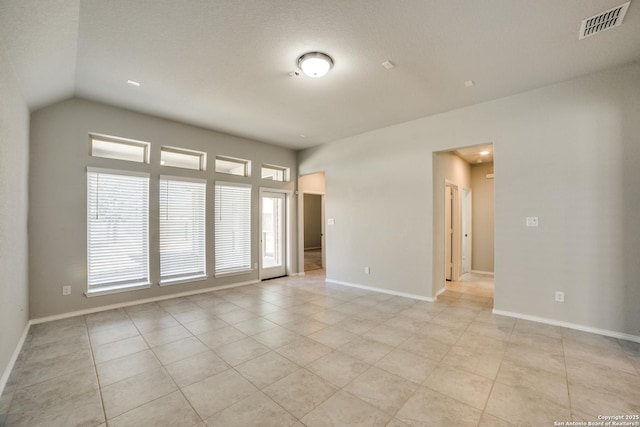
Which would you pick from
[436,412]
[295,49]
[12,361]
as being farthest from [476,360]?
[12,361]

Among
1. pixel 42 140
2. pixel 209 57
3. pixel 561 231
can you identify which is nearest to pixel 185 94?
pixel 209 57

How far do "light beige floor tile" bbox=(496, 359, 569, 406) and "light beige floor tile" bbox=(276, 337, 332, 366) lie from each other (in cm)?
158

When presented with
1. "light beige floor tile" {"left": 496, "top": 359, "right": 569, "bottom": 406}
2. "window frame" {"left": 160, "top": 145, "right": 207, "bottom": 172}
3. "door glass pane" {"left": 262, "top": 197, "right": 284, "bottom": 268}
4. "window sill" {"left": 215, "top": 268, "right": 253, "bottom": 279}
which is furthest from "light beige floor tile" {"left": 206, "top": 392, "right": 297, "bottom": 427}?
"door glass pane" {"left": 262, "top": 197, "right": 284, "bottom": 268}

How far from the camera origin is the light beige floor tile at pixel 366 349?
104 inches

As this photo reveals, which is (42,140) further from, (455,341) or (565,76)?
(565,76)

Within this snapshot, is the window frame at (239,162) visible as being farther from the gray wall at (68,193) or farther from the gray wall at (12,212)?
the gray wall at (12,212)

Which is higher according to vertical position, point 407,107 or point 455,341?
point 407,107

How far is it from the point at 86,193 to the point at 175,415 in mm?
3551

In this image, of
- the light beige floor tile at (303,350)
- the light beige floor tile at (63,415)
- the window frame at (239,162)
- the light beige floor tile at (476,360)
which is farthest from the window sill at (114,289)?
the light beige floor tile at (476,360)

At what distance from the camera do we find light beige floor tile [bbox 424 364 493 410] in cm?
202

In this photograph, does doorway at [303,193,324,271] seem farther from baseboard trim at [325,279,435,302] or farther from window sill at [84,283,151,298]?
window sill at [84,283,151,298]

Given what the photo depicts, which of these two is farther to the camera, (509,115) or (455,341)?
(509,115)

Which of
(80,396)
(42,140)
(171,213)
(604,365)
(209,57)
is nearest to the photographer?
(80,396)

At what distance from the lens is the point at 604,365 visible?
2.47m
